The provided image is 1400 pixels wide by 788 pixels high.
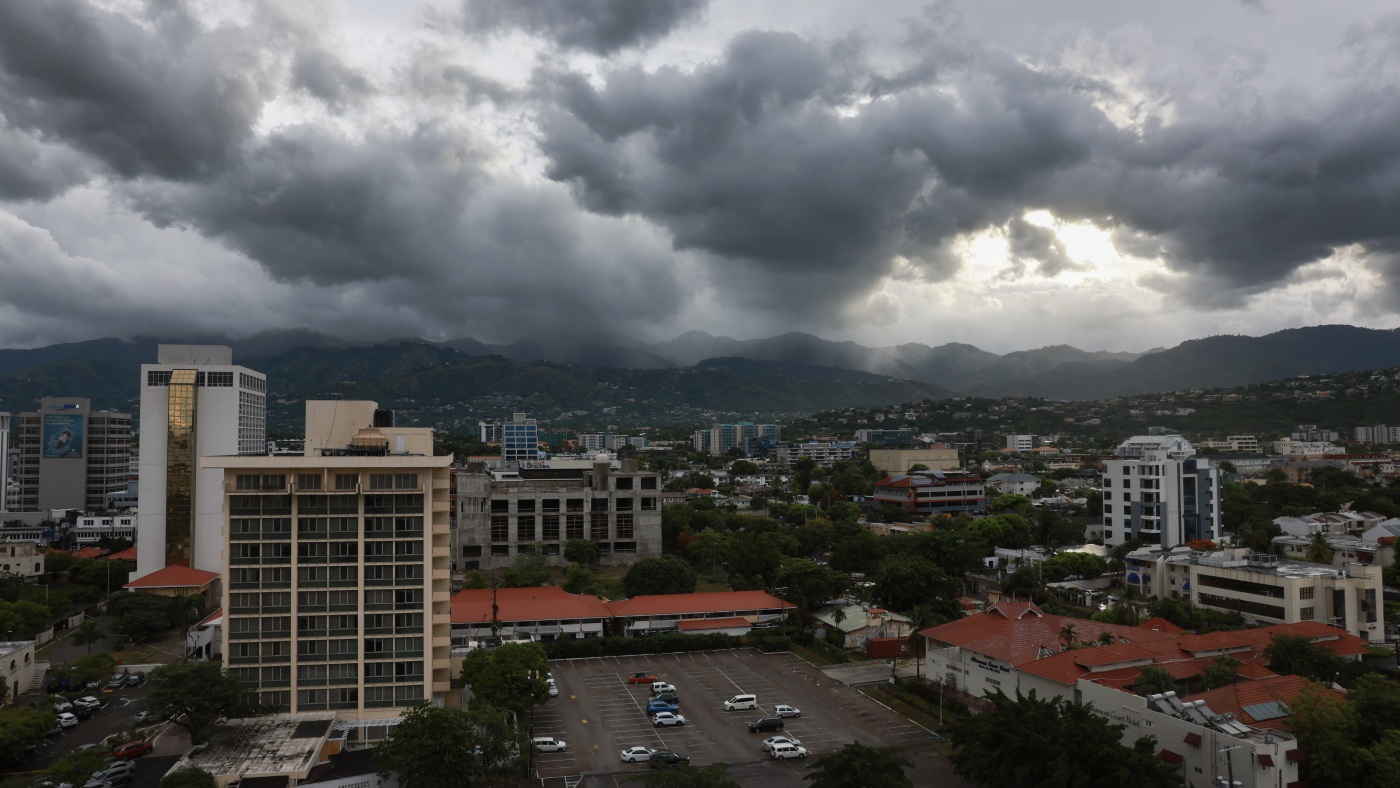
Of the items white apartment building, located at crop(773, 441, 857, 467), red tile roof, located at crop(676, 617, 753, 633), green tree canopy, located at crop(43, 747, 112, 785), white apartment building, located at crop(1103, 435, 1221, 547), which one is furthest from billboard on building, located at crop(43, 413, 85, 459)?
white apartment building, located at crop(773, 441, 857, 467)

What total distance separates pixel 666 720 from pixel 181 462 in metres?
46.1

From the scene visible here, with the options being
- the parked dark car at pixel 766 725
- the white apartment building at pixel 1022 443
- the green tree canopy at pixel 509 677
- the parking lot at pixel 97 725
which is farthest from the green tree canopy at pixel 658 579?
the white apartment building at pixel 1022 443

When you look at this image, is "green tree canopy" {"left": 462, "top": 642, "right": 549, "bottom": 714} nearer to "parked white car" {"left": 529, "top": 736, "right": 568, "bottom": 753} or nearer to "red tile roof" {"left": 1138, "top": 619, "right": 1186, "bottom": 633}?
"parked white car" {"left": 529, "top": 736, "right": 568, "bottom": 753}

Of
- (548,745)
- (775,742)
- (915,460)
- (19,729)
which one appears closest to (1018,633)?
(775,742)

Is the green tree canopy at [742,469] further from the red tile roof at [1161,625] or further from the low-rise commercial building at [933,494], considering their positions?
the red tile roof at [1161,625]

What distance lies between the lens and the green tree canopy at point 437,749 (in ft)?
81.6

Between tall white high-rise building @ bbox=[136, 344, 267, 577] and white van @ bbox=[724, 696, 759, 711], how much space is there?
1725 inches

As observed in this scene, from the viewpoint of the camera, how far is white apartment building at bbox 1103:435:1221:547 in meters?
68.1

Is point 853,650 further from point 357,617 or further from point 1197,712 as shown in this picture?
point 357,617

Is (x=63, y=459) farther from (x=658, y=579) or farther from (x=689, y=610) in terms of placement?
(x=689, y=610)

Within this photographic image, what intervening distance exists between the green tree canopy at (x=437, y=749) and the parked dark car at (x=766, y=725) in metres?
10.3

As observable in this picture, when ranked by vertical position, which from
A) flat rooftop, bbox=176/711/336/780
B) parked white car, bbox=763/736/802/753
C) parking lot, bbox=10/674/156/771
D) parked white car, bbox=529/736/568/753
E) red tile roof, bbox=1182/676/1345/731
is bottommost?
parking lot, bbox=10/674/156/771

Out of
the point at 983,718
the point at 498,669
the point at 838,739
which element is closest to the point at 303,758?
the point at 498,669

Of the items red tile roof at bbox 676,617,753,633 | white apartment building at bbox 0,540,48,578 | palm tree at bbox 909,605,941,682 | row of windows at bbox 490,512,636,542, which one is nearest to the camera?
palm tree at bbox 909,605,941,682
